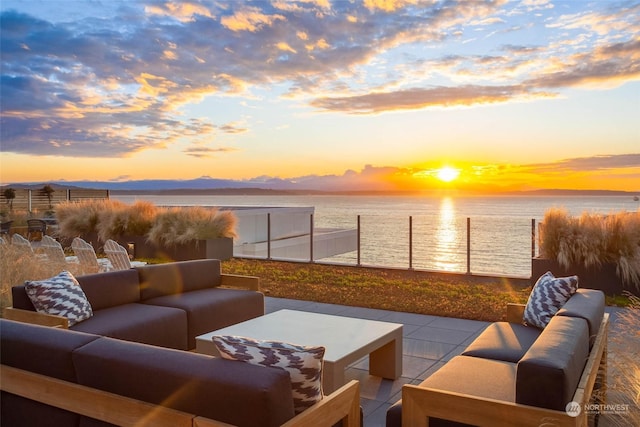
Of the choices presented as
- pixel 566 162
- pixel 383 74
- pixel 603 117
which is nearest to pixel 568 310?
pixel 383 74

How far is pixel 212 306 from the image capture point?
503 centimetres

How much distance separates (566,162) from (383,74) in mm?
14537

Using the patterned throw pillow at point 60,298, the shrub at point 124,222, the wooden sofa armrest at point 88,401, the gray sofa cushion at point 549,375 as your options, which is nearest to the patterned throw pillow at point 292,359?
the wooden sofa armrest at point 88,401

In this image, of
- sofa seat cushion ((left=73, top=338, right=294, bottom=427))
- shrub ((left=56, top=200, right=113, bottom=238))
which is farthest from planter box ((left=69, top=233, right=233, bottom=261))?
sofa seat cushion ((left=73, top=338, right=294, bottom=427))

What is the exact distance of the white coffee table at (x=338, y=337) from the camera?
3.70 m

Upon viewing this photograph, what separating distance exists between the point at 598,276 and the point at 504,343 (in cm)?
474

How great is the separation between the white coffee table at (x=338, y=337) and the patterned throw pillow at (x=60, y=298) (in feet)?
3.30

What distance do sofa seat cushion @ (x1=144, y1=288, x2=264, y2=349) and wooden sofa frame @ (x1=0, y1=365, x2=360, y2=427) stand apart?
2.35m

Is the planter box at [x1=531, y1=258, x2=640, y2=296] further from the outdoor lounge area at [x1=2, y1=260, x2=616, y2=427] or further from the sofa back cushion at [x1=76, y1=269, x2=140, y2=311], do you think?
the sofa back cushion at [x1=76, y1=269, x2=140, y2=311]

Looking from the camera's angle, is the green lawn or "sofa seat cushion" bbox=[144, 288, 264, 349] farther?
the green lawn

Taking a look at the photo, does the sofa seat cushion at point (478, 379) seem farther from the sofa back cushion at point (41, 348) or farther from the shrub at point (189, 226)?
the shrub at point (189, 226)

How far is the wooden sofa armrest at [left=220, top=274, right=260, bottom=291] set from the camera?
19.1 feet

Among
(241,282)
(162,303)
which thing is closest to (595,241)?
(241,282)

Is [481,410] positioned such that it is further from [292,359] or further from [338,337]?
[338,337]
